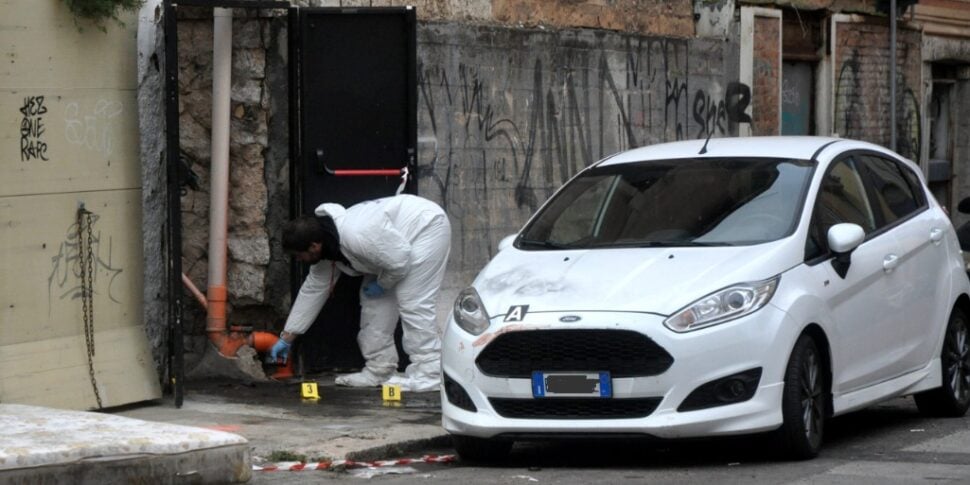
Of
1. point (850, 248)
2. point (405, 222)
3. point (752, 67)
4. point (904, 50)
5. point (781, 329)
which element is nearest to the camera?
point (781, 329)

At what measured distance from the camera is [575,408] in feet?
27.0

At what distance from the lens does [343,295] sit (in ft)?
39.4

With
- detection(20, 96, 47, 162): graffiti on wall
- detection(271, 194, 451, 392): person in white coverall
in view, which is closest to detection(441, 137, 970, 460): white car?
detection(271, 194, 451, 392): person in white coverall

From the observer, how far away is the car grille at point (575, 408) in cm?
812

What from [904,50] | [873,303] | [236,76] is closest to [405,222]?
[236,76]

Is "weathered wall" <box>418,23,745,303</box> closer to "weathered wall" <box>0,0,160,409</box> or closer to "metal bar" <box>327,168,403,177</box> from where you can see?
"metal bar" <box>327,168,403,177</box>

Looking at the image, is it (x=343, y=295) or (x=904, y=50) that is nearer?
(x=343, y=295)

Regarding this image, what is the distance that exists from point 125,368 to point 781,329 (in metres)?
4.26

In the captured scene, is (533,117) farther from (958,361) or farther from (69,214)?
(69,214)

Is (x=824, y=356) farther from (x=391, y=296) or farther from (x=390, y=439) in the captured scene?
(x=391, y=296)

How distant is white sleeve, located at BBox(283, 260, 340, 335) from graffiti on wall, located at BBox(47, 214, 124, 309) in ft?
4.75

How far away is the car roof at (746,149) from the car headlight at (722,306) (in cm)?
143

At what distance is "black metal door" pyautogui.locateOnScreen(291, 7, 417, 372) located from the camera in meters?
11.8

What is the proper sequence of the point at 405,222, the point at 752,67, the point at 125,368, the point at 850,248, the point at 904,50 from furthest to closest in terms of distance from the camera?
the point at 904,50 < the point at 752,67 < the point at 405,222 < the point at 125,368 < the point at 850,248
